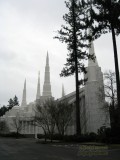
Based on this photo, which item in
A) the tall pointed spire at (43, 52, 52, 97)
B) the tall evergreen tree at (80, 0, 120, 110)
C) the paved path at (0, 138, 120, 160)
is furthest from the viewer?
the tall pointed spire at (43, 52, 52, 97)

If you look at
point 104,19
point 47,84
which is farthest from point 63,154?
point 47,84

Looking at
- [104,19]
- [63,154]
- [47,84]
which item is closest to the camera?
[63,154]

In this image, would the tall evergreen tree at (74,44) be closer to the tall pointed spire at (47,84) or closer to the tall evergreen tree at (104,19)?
the tall evergreen tree at (104,19)

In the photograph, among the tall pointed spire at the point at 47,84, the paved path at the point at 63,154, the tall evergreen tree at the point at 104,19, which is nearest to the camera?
the paved path at the point at 63,154

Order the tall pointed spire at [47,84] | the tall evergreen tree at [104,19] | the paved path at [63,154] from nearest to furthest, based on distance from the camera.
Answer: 1. the paved path at [63,154]
2. the tall evergreen tree at [104,19]
3. the tall pointed spire at [47,84]

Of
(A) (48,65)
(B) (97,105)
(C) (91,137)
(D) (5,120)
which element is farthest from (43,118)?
(D) (5,120)

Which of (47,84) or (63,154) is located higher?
(47,84)

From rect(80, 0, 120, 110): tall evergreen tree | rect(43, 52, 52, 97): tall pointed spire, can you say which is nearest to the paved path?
rect(80, 0, 120, 110): tall evergreen tree

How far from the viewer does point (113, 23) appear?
2208 centimetres

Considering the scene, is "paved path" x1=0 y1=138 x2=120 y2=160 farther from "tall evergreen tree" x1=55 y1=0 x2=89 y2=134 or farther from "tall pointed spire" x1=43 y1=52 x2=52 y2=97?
"tall pointed spire" x1=43 y1=52 x2=52 y2=97

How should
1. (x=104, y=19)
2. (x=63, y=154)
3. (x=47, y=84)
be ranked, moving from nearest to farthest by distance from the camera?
(x=63, y=154), (x=104, y=19), (x=47, y=84)

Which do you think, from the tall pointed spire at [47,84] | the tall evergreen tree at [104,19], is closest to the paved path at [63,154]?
the tall evergreen tree at [104,19]

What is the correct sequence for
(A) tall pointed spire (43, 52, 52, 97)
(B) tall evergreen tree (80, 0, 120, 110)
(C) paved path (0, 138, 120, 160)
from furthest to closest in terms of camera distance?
(A) tall pointed spire (43, 52, 52, 97) < (B) tall evergreen tree (80, 0, 120, 110) < (C) paved path (0, 138, 120, 160)

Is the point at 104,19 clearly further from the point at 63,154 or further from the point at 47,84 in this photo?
the point at 47,84
